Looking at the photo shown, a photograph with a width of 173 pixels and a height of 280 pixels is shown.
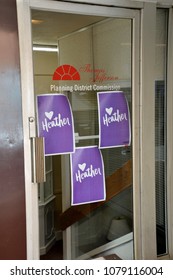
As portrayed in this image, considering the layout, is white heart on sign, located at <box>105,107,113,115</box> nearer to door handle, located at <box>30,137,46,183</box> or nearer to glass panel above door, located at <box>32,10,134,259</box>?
glass panel above door, located at <box>32,10,134,259</box>

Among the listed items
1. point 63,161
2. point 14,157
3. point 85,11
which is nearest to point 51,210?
point 63,161

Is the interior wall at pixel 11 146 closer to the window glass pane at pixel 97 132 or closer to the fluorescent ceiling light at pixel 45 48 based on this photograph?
Result: the fluorescent ceiling light at pixel 45 48

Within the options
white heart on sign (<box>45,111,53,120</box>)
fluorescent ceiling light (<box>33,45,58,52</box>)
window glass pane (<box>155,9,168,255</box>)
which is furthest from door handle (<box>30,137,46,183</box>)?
window glass pane (<box>155,9,168,255</box>)

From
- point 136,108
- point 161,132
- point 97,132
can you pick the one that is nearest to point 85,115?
point 97,132

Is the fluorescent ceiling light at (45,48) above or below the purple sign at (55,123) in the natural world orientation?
above

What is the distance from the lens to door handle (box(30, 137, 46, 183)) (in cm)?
208

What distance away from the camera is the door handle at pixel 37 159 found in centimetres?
208

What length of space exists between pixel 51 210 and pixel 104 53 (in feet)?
3.94

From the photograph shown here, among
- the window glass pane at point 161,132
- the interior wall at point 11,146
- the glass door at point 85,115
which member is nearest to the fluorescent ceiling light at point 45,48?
the glass door at point 85,115

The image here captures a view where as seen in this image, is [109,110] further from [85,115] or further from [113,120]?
[85,115]

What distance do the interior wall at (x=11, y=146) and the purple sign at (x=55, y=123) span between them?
15 centimetres

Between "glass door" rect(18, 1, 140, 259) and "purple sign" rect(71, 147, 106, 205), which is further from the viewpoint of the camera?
"purple sign" rect(71, 147, 106, 205)

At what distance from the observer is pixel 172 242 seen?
2678mm

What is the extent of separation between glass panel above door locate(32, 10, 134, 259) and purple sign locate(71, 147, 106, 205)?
0.05 meters
